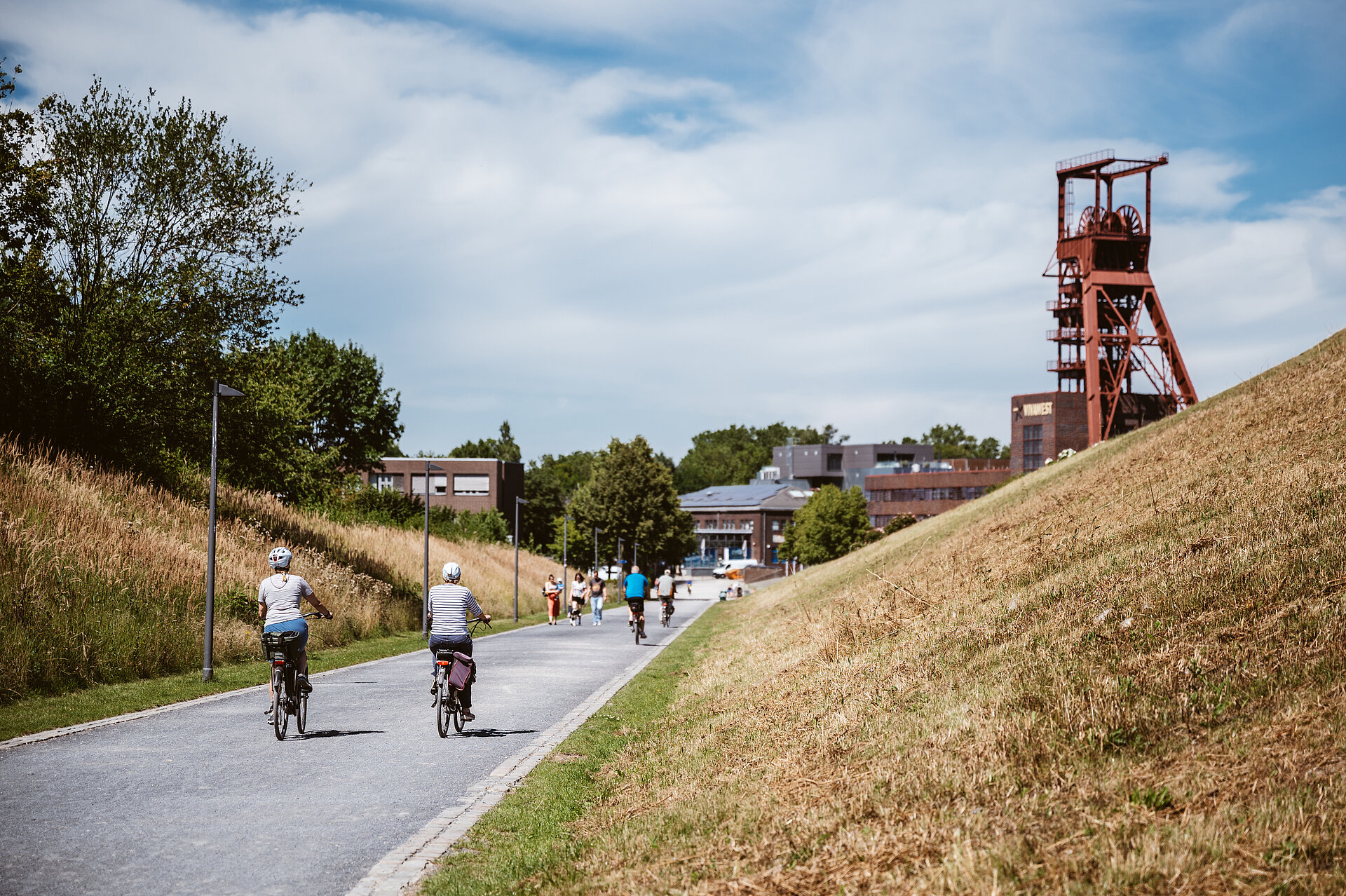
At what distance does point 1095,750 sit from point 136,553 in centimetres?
1766

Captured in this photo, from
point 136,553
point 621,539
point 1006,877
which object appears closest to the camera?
point 1006,877

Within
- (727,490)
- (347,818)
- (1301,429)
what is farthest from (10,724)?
(727,490)

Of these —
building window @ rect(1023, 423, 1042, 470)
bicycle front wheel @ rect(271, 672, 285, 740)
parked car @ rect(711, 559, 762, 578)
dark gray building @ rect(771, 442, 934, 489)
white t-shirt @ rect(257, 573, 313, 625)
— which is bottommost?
parked car @ rect(711, 559, 762, 578)

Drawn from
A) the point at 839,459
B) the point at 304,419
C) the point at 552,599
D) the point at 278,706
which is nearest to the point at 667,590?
the point at 552,599

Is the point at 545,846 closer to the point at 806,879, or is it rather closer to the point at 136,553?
the point at 806,879

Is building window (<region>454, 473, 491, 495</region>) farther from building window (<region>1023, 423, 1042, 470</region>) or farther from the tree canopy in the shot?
the tree canopy

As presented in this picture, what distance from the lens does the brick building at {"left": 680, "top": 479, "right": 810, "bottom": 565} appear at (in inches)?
A: 5782

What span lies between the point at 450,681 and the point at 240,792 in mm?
3291

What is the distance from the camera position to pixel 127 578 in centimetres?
1792

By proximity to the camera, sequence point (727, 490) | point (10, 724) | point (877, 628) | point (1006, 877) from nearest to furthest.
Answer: point (1006, 877) < point (10, 724) < point (877, 628) < point (727, 490)

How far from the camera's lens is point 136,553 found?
19.2m

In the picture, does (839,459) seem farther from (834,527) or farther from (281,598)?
(281,598)

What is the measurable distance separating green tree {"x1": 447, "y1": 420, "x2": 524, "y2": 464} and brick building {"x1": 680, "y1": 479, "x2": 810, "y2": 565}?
2648 centimetres

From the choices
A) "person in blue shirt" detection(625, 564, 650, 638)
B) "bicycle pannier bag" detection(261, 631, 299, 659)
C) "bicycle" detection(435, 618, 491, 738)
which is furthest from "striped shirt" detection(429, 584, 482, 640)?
"person in blue shirt" detection(625, 564, 650, 638)
